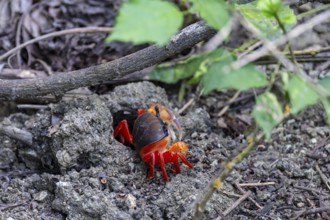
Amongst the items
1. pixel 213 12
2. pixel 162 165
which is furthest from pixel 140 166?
pixel 213 12

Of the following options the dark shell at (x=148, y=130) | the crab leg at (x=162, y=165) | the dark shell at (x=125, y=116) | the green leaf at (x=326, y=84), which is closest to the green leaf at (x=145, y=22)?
the green leaf at (x=326, y=84)

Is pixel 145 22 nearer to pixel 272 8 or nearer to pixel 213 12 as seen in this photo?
pixel 213 12

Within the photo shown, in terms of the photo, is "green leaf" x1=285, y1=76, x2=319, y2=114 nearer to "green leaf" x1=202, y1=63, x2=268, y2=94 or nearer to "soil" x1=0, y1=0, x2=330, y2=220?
"green leaf" x1=202, y1=63, x2=268, y2=94

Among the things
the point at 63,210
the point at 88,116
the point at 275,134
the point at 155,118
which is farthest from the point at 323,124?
the point at 63,210

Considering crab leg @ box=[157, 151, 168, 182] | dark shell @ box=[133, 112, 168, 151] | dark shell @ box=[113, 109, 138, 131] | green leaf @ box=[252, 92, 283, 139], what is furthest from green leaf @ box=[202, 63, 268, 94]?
dark shell @ box=[113, 109, 138, 131]

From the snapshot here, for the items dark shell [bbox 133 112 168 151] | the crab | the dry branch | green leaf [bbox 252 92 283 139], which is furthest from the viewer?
dark shell [bbox 133 112 168 151]

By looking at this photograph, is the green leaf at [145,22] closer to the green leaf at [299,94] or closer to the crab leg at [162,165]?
the green leaf at [299,94]
